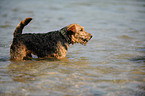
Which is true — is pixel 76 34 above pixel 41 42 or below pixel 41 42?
above

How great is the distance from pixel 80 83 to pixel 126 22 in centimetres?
938

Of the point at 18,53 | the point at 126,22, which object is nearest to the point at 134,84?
the point at 18,53

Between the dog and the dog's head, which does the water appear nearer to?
the dog

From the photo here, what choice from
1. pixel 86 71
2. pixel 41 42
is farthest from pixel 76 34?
pixel 86 71

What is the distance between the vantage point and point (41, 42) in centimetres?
619

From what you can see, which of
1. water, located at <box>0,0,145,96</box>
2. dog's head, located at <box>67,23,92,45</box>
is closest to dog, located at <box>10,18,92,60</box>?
dog's head, located at <box>67,23,92,45</box>

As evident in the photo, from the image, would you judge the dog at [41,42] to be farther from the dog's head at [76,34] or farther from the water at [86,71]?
the water at [86,71]

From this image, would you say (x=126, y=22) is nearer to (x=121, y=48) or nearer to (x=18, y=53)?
(x=121, y=48)

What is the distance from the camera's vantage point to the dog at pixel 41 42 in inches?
239

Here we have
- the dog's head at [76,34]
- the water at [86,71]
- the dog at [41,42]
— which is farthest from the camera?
the dog's head at [76,34]

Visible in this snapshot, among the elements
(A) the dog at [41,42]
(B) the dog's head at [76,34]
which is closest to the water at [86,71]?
(A) the dog at [41,42]

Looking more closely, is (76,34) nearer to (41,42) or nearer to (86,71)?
(41,42)

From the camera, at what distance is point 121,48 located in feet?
26.7

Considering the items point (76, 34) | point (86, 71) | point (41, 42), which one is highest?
point (76, 34)
